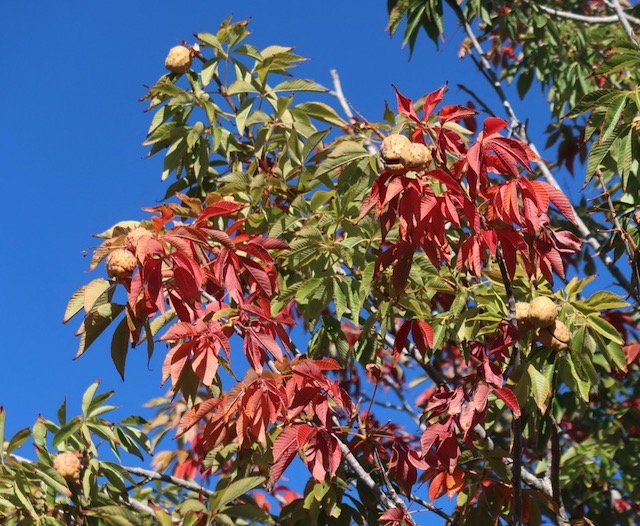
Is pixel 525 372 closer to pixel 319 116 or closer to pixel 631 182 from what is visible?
pixel 631 182

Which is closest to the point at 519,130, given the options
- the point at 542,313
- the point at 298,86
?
the point at 298,86

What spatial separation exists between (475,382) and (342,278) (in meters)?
0.69

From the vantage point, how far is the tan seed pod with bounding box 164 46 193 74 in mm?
3852

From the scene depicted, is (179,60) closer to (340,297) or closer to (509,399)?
(340,297)

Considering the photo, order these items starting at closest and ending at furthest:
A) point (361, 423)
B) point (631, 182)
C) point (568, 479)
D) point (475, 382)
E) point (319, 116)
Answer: point (475, 382) → point (361, 423) → point (631, 182) → point (319, 116) → point (568, 479)

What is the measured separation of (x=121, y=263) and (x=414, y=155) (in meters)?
0.85

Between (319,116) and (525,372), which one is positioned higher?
(319,116)

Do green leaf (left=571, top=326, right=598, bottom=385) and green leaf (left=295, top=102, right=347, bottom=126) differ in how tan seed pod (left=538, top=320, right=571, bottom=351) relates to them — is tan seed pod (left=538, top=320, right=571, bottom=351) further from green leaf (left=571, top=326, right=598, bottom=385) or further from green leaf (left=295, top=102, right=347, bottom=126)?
green leaf (left=295, top=102, right=347, bottom=126)

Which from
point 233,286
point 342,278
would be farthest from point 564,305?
point 233,286

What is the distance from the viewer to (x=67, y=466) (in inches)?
122

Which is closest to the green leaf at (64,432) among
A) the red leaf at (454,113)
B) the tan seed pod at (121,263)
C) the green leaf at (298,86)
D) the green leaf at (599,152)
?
the tan seed pod at (121,263)

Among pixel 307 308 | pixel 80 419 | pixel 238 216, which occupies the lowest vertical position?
pixel 80 419

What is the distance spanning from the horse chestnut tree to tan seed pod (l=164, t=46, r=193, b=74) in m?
0.01

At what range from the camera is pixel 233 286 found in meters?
2.69
